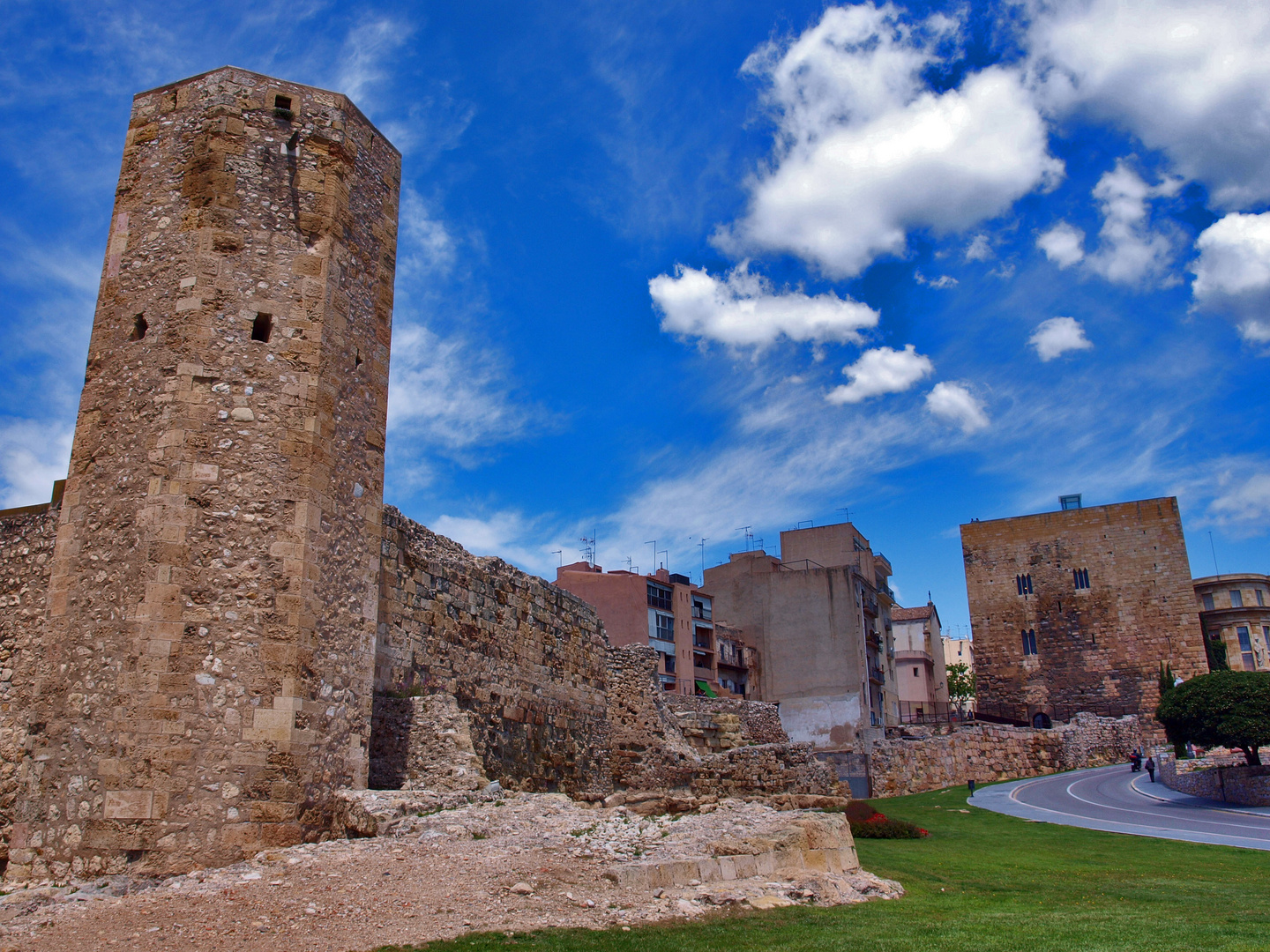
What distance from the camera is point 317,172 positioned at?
11609 mm

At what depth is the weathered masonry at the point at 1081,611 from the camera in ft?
184

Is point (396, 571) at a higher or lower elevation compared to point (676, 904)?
higher

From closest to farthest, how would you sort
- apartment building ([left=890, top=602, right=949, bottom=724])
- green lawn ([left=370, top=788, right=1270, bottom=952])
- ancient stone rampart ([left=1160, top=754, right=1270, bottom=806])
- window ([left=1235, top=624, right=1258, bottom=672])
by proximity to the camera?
green lawn ([left=370, top=788, right=1270, bottom=952]) → ancient stone rampart ([left=1160, top=754, right=1270, bottom=806]) → window ([left=1235, top=624, right=1258, bottom=672]) → apartment building ([left=890, top=602, right=949, bottom=724])

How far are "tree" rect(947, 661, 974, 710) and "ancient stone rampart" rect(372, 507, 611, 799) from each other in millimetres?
69202

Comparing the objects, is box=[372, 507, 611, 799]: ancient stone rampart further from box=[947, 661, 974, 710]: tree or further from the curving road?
box=[947, 661, 974, 710]: tree

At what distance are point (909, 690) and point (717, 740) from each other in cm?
5944

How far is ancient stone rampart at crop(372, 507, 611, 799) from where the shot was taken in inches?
530

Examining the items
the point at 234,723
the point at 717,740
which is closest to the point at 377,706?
the point at 234,723

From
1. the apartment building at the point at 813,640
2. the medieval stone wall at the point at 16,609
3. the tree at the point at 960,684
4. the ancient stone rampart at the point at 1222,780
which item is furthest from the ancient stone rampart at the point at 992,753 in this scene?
the tree at the point at 960,684

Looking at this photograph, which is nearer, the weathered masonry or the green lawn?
the green lawn

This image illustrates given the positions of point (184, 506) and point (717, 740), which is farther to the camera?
point (717, 740)

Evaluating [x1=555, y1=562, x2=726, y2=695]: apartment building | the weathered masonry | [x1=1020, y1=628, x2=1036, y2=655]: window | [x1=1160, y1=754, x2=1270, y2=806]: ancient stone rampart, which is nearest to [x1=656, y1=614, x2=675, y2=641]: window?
[x1=555, y1=562, x2=726, y2=695]: apartment building

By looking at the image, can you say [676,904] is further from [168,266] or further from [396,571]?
[168,266]

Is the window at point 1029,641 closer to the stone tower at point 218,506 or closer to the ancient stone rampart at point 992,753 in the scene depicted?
the ancient stone rampart at point 992,753
